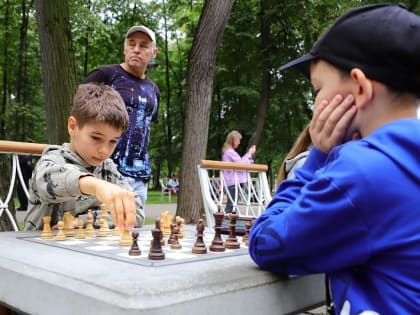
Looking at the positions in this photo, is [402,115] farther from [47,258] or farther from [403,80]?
[47,258]

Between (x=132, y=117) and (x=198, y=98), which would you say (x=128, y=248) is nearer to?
(x=132, y=117)

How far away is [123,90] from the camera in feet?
Answer: 10.5

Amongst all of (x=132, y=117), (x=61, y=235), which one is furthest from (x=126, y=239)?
(x=132, y=117)

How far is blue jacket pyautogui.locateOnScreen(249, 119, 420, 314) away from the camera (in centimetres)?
94

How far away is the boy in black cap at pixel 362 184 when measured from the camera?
37.2 inches

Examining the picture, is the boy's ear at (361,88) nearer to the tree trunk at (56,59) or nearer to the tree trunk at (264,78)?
the tree trunk at (56,59)

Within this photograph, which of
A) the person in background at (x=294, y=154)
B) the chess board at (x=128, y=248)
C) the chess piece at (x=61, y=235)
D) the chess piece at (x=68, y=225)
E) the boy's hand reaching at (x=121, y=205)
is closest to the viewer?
the chess board at (x=128, y=248)

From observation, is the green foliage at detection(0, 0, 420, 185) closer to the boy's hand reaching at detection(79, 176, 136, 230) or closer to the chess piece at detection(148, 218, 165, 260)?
the boy's hand reaching at detection(79, 176, 136, 230)

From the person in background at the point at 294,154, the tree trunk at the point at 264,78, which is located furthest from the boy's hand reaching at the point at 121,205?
the tree trunk at the point at 264,78

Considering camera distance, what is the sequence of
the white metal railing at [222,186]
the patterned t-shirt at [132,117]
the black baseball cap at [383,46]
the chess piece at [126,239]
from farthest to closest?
the white metal railing at [222,186], the patterned t-shirt at [132,117], the chess piece at [126,239], the black baseball cap at [383,46]

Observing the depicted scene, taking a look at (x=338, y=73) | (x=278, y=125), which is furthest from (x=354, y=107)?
(x=278, y=125)

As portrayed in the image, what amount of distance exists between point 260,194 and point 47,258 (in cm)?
365

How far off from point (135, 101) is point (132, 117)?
0.12 m

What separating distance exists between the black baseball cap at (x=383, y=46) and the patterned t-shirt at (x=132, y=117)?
7.19 ft
